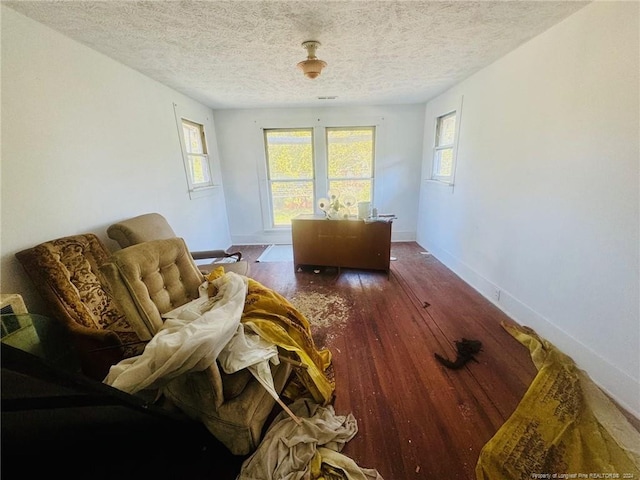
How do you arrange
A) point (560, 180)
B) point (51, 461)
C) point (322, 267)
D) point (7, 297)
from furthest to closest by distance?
point (322, 267)
point (560, 180)
point (7, 297)
point (51, 461)

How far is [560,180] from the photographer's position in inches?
67.3

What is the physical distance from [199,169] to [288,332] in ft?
9.96

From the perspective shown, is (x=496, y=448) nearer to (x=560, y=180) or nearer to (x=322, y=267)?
(x=560, y=180)

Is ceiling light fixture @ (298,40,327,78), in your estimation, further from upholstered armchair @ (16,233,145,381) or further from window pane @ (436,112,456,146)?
window pane @ (436,112,456,146)

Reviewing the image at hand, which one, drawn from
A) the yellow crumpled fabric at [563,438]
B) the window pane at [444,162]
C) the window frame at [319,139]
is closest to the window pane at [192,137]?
the window frame at [319,139]

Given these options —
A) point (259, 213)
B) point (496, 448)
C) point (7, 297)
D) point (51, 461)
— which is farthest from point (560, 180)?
point (259, 213)

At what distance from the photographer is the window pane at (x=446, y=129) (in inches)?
129

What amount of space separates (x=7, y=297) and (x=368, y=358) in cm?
202

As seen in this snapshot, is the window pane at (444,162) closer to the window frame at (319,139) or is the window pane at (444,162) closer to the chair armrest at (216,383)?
the window frame at (319,139)

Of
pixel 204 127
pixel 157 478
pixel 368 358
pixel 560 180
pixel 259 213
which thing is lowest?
pixel 368 358

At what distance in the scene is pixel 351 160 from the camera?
4.16 m

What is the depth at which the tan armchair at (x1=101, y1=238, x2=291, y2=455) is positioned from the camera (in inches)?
43.2

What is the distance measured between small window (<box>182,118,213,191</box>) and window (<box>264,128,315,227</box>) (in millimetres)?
962

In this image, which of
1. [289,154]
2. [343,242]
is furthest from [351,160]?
[343,242]
